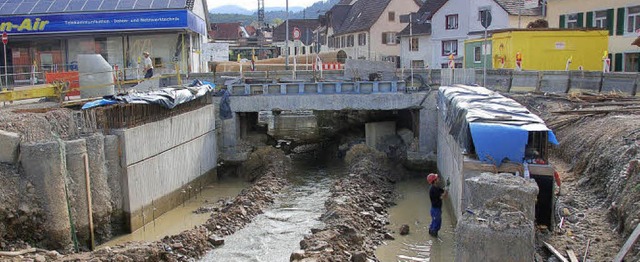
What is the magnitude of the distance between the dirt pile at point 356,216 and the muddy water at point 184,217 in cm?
360

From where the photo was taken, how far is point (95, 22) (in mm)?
31516

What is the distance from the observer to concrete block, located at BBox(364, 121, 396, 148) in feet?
79.5

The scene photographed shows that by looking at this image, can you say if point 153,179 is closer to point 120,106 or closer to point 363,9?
point 120,106

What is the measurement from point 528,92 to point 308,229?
430 inches

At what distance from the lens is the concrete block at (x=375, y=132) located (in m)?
24.2

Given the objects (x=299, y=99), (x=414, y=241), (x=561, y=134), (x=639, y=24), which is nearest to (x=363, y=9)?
(x=639, y=24)

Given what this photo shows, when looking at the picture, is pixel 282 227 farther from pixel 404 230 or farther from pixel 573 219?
pixel 573 219

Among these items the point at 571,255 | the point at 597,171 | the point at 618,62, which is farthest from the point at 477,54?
the point at 571,255

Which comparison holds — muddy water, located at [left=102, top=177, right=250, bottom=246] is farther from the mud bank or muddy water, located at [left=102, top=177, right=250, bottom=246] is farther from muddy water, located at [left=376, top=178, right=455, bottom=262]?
muddy water, located at [left=376, top=178, right=455, bottom=262]

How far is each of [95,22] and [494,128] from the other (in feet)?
83.0

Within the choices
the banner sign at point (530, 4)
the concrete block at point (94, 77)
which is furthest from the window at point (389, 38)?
the concrete block at point (94, 77)

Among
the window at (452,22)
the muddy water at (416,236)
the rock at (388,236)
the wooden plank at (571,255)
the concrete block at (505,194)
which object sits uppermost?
the window at (452,22)

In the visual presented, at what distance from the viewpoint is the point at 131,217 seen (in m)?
15.0

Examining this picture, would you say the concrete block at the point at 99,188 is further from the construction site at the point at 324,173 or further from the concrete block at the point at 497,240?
the concrete block at the point at 497,240
